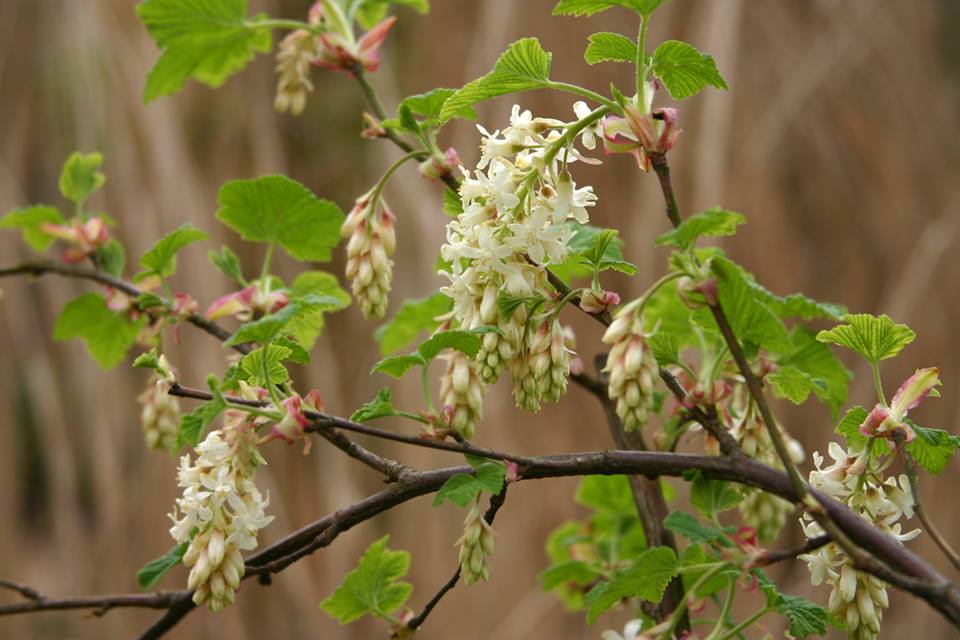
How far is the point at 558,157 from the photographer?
0.43m

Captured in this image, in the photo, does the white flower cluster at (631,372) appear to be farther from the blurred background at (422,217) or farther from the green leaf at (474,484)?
the blurred background at (422,217)

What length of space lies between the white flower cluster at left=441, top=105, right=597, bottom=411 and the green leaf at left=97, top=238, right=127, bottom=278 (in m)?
0.34

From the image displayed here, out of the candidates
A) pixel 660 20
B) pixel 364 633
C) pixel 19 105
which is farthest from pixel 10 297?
pixel 660 20

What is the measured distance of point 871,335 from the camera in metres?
0.47

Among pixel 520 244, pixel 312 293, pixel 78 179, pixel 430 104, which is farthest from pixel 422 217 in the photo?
pixel 520 244

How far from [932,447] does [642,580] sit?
0.47 ft

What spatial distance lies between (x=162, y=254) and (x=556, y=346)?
11.3 inches

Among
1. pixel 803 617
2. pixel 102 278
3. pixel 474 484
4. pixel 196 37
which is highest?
pixel 196 37

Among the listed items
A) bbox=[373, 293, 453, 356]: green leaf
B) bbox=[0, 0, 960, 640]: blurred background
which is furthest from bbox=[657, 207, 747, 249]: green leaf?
bbox=[0, 0, 960, 640]: blurred background

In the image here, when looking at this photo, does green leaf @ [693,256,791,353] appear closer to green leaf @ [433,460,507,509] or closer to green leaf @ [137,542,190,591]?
green leaf @ [433,460,507,509]

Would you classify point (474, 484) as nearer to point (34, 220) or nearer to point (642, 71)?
point (642, 71)

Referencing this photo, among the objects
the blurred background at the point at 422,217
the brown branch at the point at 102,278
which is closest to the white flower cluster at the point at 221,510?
the brown branch at the point at 102,278

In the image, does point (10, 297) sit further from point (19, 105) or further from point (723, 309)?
point (723, 309)

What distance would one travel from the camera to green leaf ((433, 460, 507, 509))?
42 centimetres
